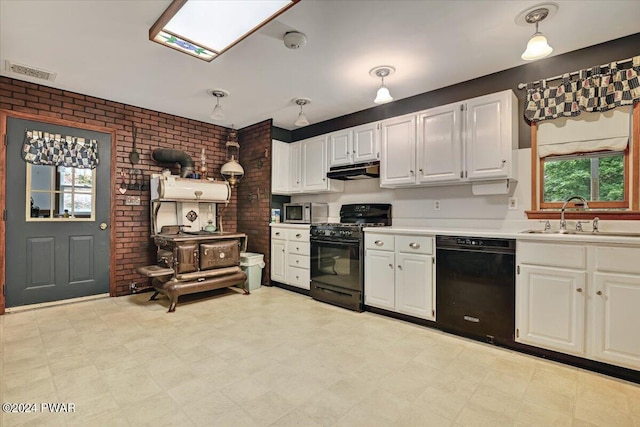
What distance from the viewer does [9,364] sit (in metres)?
2.21

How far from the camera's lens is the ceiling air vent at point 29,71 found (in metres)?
2.98

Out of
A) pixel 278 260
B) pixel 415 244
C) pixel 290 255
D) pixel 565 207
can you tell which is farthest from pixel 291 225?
pixel 565 207

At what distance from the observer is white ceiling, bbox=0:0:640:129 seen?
2145mm

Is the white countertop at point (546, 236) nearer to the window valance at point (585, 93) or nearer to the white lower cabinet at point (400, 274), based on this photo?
the white lower cabinet at point (400, 274)

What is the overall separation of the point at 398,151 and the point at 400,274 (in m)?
1.41

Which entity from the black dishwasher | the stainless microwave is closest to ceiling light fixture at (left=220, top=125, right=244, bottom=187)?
the stainless microwave

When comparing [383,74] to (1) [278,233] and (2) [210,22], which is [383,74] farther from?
(1) [278,233]

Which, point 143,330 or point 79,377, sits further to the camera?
point 143,330

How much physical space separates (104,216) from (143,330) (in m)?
1.86

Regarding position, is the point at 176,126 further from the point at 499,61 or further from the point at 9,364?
the point at 499,61

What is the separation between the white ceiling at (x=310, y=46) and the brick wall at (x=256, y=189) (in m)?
1.07

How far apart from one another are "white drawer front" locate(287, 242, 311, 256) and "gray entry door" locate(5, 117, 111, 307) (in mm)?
2367

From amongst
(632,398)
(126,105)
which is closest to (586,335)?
(632,398)

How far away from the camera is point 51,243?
356 centimetres
